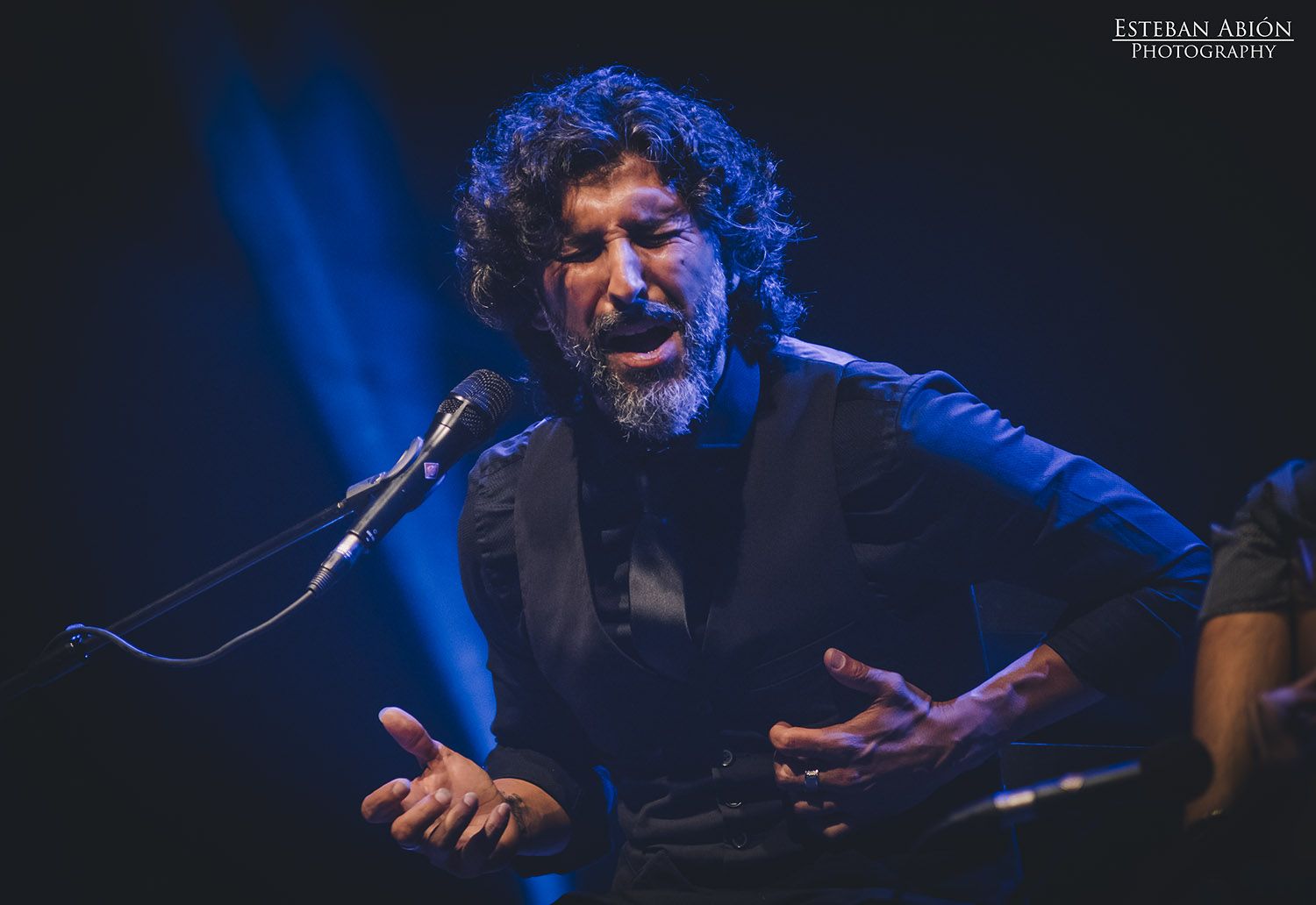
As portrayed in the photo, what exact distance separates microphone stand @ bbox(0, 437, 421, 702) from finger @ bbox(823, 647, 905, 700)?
935 millimetres

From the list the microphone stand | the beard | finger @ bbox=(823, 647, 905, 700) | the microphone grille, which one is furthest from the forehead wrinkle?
finger @ bbox=(823, 647, 905, 700)

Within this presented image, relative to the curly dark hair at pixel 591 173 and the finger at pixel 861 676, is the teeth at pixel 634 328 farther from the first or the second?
the finger at pixel 861 676

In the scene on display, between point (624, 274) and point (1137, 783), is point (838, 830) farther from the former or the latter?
point (624, 274)

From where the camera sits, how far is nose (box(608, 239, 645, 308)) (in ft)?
6.40

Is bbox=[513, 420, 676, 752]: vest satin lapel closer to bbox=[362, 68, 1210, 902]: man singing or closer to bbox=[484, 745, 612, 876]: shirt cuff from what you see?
bbox=[362, 68, 1210, 902]: man singing

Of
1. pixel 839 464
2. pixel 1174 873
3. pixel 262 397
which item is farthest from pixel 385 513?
pixel 1174 873

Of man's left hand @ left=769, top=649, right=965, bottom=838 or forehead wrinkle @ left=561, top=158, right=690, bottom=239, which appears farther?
forehead wrinkle @ left=561, top=158, right=690, bottom=239

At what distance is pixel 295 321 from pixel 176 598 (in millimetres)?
1188

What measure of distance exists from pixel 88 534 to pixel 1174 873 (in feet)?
9.69

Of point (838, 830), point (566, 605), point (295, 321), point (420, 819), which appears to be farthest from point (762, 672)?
point (295, 321)

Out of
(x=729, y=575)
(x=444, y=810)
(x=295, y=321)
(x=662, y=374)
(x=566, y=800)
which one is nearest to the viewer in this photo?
(x=444, y=810)

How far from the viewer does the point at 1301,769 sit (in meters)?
0.84

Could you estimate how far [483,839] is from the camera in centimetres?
182

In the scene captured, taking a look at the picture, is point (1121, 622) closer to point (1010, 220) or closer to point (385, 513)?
point (1010, 220)
